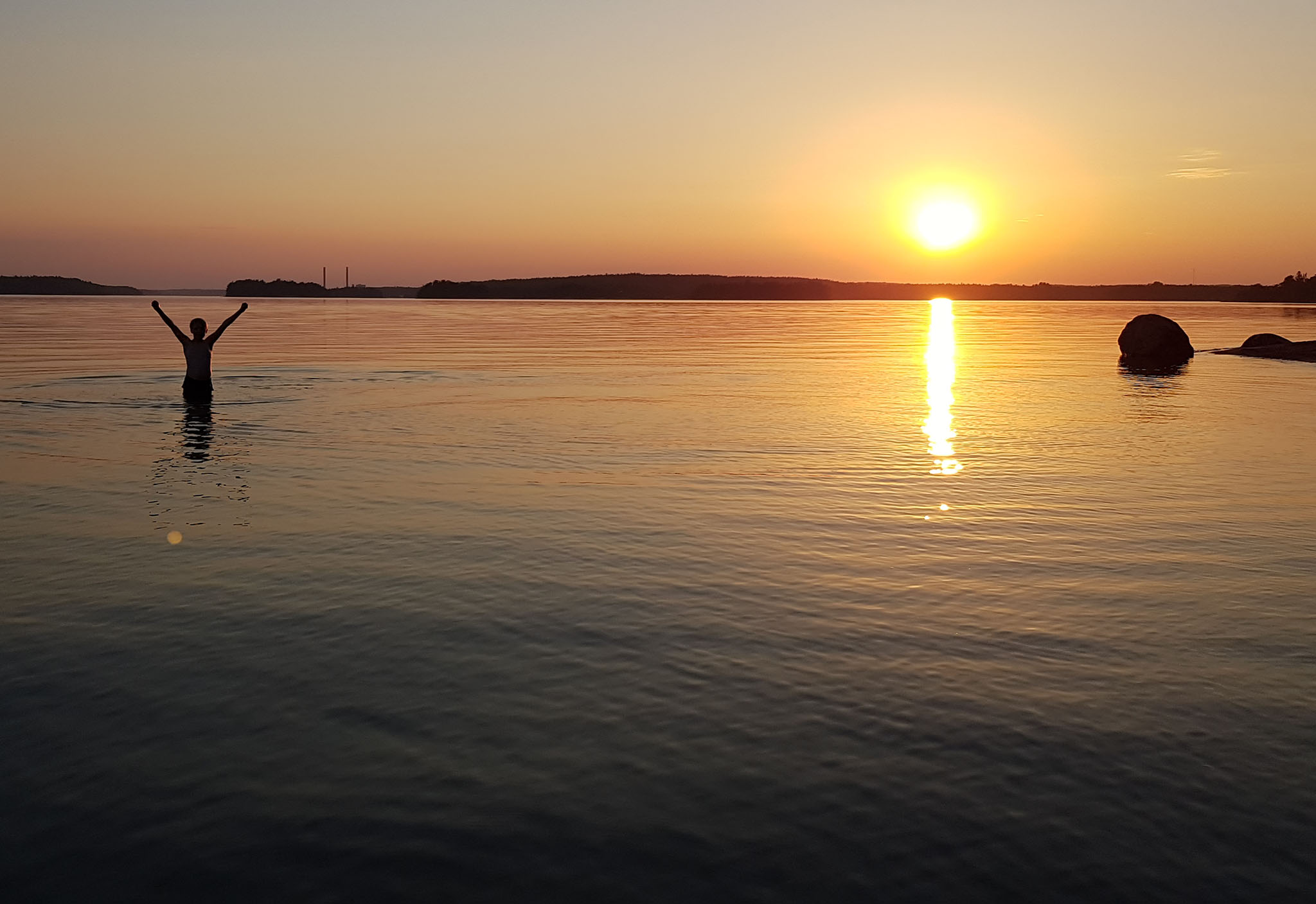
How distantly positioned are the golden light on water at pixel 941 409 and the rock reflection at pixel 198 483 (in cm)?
1220

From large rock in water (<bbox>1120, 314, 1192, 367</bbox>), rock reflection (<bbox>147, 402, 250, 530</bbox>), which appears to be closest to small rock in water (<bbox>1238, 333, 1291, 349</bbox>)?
large rock in water (<bbox>1120, 314, 1192, 367</bbox>)

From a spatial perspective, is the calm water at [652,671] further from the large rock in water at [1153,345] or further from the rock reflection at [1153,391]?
the large rock in water at [1153,345]

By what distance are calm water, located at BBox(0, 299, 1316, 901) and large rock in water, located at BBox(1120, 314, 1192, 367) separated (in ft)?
108

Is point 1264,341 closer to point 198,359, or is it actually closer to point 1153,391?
point 1153,391

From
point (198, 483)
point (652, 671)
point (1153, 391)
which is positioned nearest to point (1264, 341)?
point (1153, 391)

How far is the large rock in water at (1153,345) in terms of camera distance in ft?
172

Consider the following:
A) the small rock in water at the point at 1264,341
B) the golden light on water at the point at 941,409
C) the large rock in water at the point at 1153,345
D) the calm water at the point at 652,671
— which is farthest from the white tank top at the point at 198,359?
the small rock in water at the point at 1264,341

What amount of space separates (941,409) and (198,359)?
67.3 ft

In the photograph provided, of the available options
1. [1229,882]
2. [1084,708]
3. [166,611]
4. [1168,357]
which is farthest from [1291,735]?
[1168,357]

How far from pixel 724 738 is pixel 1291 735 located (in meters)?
4.04

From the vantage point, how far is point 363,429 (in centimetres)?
2466

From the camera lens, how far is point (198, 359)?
27.1m

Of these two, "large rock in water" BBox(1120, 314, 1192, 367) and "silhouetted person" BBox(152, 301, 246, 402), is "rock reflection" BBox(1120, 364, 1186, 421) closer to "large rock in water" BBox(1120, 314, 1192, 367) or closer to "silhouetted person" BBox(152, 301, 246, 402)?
"large rock in water" BBox(1120, 314, 1192, 367)

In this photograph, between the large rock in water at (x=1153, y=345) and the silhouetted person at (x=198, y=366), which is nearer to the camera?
the silhouetted person at (x=198, y=366)
